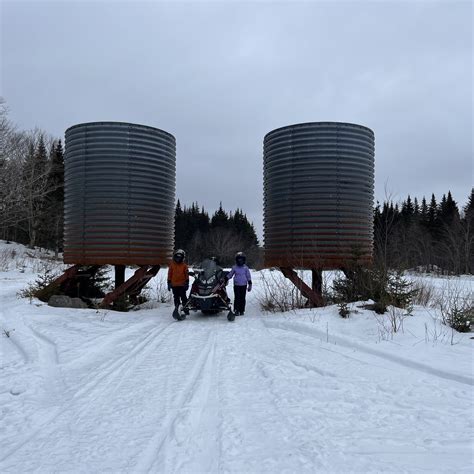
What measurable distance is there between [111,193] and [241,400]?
8.40 m

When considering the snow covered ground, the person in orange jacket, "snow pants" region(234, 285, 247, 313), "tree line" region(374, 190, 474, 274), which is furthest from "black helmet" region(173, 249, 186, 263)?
"tree line" region(374, 190, 474, 274)

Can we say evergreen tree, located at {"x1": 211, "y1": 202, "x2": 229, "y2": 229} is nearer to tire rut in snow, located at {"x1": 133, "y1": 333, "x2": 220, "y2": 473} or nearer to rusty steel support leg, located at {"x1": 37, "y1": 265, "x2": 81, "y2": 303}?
rusty steel support leg, located at {"x1": 37, "y1": 265, "x2": 81, "y2": 303}

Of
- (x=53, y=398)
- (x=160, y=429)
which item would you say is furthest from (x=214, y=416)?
(x=53, y=398)

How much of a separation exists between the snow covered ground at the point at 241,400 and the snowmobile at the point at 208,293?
236 cm

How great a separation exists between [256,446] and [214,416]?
697 millimetres

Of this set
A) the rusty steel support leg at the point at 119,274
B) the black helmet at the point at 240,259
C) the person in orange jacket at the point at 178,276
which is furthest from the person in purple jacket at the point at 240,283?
the rusty steel support leg at the point at 119,274

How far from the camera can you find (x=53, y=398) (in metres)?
4.40

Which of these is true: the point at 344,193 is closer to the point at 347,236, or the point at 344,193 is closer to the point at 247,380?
the point at 347,236

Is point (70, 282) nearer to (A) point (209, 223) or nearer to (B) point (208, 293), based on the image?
(B) point (208, 293)

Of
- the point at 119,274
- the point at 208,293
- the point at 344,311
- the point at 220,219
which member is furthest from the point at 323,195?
the point at 220,219

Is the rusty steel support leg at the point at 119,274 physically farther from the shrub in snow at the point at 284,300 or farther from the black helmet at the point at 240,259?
the shrub in snow at the point at 284,300

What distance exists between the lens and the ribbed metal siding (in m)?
11.3

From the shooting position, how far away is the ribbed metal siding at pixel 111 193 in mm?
11344

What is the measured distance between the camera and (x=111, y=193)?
1135cm
